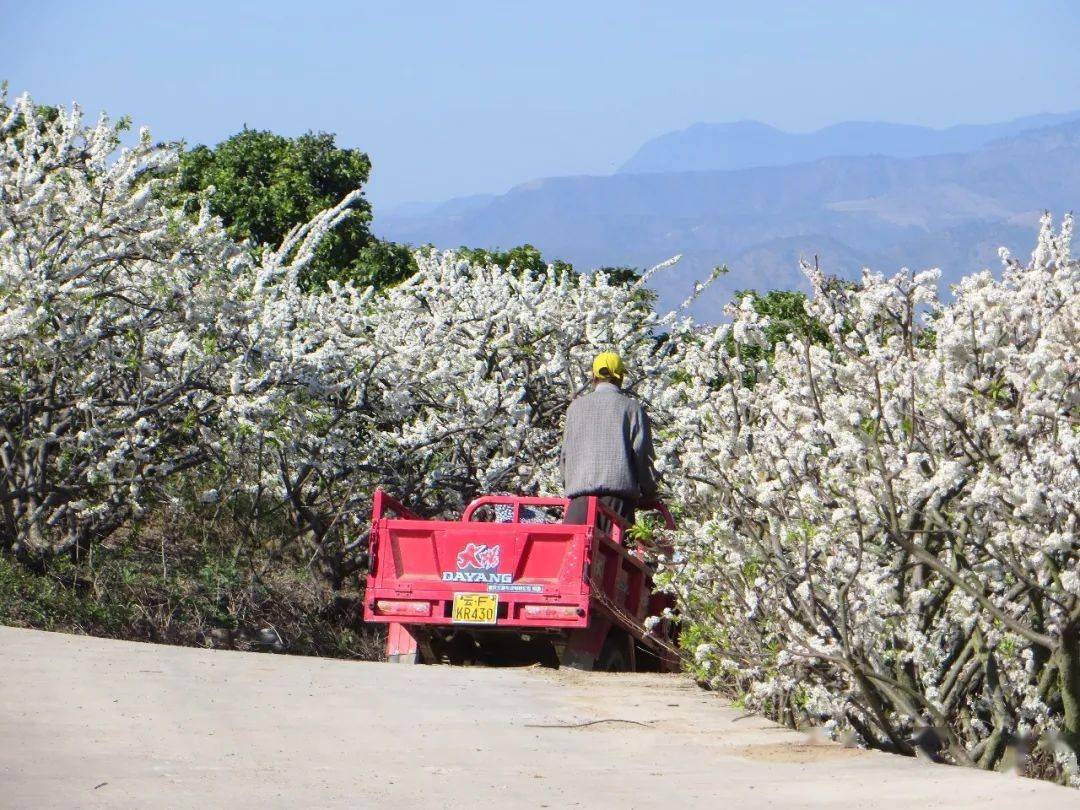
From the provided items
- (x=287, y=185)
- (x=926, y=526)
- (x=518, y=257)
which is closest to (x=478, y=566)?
(x=926, y=526)

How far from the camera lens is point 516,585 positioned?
381 inches

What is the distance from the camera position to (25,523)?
12.0m

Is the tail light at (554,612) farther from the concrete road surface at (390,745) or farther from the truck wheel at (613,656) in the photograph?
the concrete road surface at (390,745)

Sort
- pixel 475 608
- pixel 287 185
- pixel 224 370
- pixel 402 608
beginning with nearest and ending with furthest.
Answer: pixel 475 608, pixel 402 608, pixel 224 370, pixel 287 185

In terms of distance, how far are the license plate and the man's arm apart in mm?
1326

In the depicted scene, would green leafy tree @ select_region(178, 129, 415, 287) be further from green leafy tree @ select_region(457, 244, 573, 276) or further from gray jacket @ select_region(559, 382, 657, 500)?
gray jacket @ select_region(559, 382, 657, 500)

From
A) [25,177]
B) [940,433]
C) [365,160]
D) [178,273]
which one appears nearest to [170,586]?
[178,273]

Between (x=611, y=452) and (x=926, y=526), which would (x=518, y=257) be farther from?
(x=926, y=526)

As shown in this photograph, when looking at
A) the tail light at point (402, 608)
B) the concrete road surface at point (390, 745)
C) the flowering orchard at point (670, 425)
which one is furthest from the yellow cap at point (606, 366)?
the concrete road surface at point (390, 745)

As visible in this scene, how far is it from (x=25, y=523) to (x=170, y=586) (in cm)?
116

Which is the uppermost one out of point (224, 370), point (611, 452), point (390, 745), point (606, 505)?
point (224, 370)

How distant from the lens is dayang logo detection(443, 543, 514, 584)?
9.75m

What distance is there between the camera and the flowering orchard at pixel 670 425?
21.3ft

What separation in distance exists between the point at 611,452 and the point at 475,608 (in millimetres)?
1367
